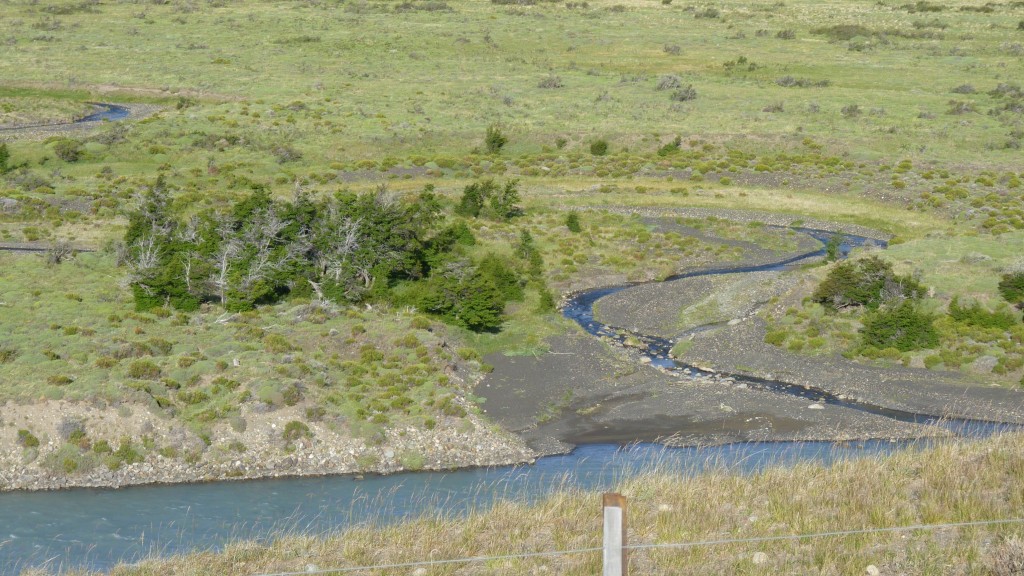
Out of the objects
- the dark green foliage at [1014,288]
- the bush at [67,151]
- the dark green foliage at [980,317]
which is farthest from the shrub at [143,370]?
the bush at [67,151]

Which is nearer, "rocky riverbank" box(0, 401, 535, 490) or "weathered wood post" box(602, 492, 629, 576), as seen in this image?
"weathered wood post" box(602, 492, 629, 576)

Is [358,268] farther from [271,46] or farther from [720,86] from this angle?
[271,46]

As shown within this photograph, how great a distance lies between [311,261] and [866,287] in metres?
25.3

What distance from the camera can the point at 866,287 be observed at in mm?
45812

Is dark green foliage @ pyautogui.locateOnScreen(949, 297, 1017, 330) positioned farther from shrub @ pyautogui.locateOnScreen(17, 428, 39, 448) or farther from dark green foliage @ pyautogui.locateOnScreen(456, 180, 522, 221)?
shrub @ pyautogui.locateOnScreen(17, 428, 39, 448)

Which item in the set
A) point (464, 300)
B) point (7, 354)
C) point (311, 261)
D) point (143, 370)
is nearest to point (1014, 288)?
point (464, 300)

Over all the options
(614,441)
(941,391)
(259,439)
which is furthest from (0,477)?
(941,391)

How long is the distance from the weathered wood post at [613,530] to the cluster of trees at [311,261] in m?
33.5

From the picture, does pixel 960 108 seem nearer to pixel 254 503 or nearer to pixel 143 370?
pixel 143 370

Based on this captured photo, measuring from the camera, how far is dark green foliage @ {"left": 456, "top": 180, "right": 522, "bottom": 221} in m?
64.6

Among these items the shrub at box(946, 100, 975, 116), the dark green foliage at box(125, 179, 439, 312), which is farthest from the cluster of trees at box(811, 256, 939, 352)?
the shrub at box(946, 100, 975, 116)

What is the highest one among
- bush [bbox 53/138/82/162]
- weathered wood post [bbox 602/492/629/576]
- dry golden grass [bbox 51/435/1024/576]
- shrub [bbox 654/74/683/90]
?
weathered wood post [bbox 602/492/629/576]

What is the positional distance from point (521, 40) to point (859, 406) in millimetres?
104607

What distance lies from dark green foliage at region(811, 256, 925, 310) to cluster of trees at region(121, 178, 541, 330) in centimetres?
1459
